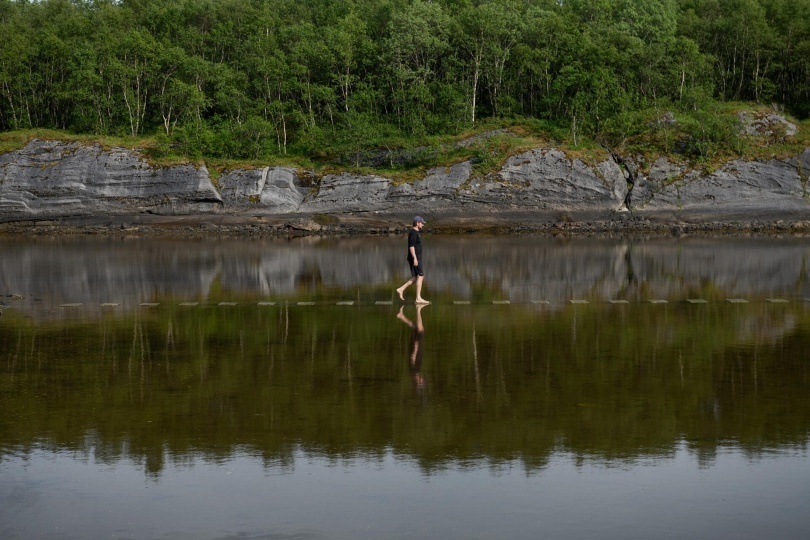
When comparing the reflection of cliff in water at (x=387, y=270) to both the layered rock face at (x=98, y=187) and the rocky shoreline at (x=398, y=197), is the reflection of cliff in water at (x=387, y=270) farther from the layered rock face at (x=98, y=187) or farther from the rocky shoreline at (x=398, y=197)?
the layered rock face at (x=98, y=187)

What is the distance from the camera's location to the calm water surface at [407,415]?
6699mm

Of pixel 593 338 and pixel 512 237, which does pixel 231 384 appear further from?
pixel 512 237

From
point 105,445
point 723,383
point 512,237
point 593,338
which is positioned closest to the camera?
point 105,445

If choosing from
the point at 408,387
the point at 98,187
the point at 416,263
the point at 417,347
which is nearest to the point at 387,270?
the point at 416,263

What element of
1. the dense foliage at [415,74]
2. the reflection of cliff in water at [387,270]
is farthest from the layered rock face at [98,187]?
the reflection of cliff in water at [387,270]

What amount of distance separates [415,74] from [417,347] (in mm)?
53785

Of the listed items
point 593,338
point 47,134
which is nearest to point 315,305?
point 593,338

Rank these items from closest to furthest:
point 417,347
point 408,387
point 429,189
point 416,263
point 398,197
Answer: point 408,387 < point 417,347 < point 416,263 < point 398,197 < point 429,189

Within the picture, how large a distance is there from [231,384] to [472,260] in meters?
20.2

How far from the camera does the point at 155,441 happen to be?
28.0 feet

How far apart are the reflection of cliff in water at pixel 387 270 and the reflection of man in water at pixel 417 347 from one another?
3125mm

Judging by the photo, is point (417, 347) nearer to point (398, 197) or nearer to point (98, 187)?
point (398, 197)

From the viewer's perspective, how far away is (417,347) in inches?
535

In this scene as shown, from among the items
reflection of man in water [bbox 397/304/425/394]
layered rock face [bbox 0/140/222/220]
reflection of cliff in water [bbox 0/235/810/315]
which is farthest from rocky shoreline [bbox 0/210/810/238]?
reflection of man in water [bbox 397/304/425/394]
